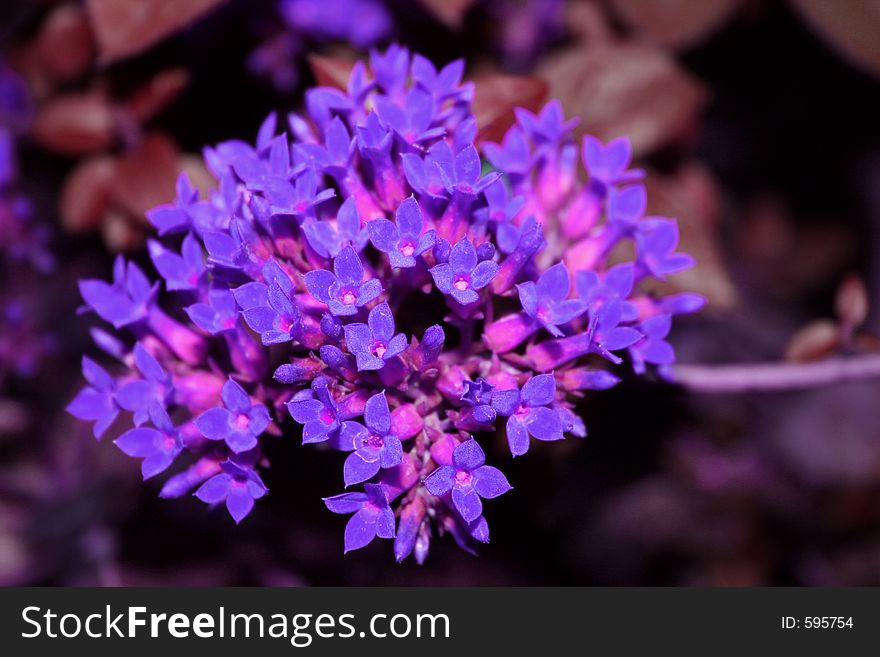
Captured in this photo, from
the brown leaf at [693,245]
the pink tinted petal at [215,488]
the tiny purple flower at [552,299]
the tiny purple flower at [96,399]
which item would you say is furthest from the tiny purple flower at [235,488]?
the brown leaf at [693,245]

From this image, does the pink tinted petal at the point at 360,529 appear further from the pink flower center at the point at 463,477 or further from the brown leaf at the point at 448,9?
the brown leaf at the point at 448,9

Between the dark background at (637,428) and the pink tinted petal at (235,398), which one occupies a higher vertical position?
the dark background at (637,428)

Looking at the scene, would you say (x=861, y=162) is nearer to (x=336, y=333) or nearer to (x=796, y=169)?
(x=796, y=169)

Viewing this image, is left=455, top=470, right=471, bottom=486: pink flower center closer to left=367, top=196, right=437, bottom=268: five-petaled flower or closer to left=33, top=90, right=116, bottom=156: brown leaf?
left=367, top=196, right=437, bottom=268: five-petaled flower

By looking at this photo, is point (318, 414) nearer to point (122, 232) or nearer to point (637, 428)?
point (122, 232)

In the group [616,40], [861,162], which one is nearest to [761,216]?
[861,162]

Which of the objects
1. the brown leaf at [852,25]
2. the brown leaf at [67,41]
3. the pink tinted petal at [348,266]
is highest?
the brown leaf at [67,41]
